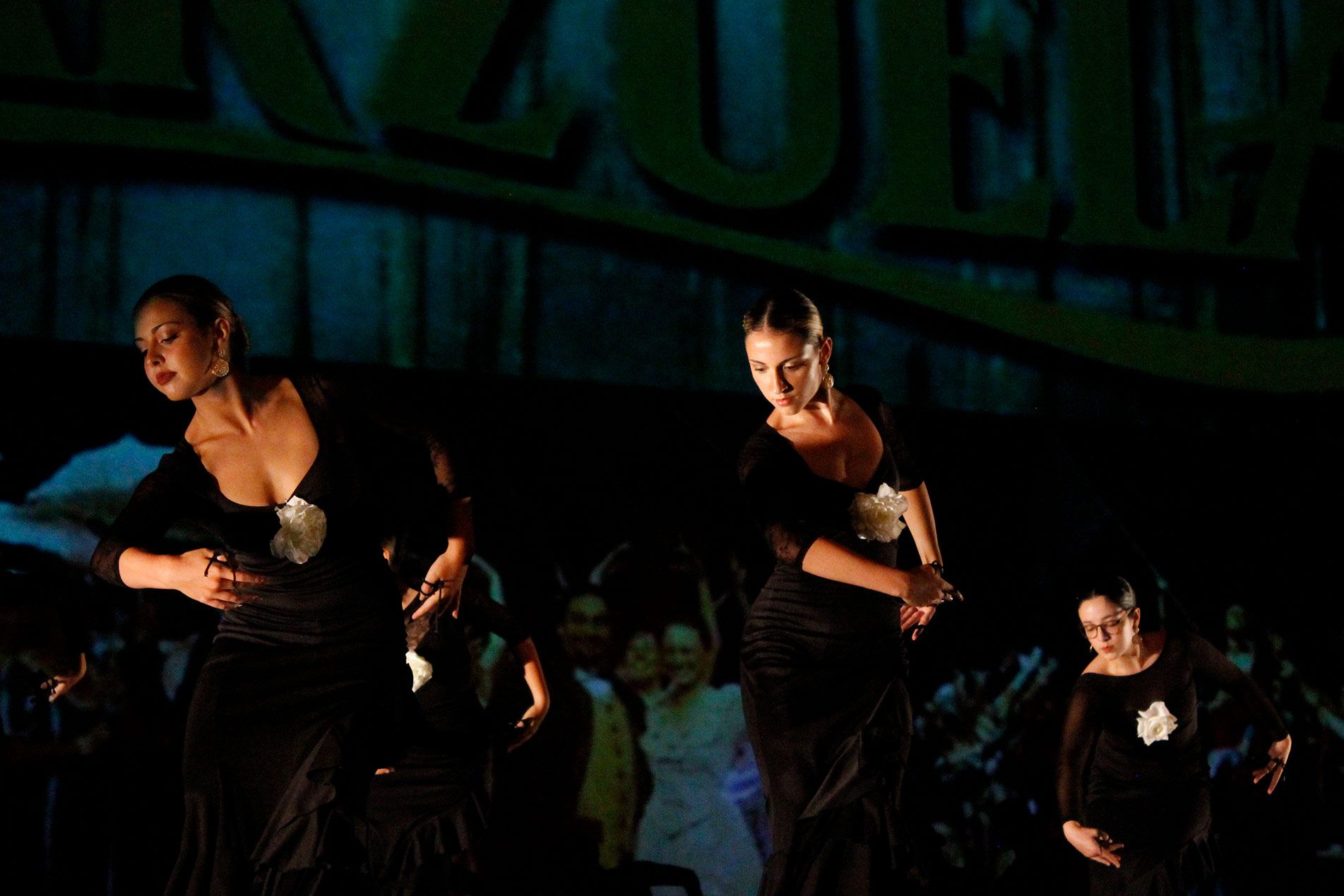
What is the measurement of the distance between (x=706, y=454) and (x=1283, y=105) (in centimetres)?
308

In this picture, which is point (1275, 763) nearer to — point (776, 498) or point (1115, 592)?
point (1115, 592)

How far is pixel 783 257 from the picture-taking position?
553cm

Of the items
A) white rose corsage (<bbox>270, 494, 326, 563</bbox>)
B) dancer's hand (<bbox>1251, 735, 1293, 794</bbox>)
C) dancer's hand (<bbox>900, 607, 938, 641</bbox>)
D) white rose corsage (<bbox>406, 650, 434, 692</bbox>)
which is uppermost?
white rose corsage (<bbox>270, 494, 326, 563</bbox>)

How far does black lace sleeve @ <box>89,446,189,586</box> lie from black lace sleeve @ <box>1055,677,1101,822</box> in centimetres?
288

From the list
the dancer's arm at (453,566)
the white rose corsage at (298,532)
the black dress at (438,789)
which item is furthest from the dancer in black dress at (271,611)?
the black dress at (438,789)

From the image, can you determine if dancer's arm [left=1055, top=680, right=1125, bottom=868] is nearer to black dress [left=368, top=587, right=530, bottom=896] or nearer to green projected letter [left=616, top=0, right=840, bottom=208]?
black dress [left=368, top=587, right=530, bottom=896]

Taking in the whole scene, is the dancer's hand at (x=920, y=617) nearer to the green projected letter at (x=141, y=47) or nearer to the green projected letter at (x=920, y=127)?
the green projected letter at (x=920, y=127)

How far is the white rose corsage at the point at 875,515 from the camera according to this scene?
3.61m

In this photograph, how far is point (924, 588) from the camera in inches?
129

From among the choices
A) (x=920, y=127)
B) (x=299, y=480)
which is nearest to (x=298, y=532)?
(x=299, y=480)

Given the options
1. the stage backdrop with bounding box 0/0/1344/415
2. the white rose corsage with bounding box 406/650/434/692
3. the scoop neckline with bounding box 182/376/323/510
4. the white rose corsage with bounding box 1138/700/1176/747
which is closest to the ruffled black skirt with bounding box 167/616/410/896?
the scoop neckline with bounding box 182/376/323/510

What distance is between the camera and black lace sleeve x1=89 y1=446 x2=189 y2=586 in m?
3.18

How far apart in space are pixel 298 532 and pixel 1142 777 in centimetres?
296

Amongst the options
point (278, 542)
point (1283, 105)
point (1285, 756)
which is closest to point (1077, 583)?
point (1285, 756)
